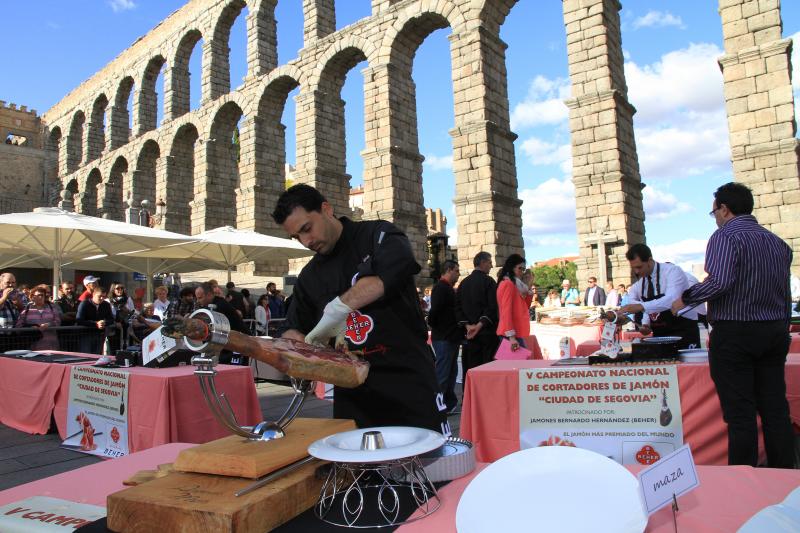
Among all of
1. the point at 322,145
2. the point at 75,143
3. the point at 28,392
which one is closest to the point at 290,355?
the point at 28,392

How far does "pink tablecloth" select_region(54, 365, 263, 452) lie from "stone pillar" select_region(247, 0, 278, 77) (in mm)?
22850

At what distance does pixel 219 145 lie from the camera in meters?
27.0

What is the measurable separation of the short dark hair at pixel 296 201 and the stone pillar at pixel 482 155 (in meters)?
14.1

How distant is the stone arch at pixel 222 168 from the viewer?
2625 cm

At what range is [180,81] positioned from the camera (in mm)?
29828

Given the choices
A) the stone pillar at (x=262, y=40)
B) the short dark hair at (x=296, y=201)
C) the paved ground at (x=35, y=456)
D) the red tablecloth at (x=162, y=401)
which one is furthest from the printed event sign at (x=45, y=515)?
the stone pillar at (x=262, y=40)

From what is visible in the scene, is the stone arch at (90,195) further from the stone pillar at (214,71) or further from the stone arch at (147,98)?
the stone pillar at (214,71)

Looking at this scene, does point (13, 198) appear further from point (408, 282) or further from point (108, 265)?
point (408, 282)

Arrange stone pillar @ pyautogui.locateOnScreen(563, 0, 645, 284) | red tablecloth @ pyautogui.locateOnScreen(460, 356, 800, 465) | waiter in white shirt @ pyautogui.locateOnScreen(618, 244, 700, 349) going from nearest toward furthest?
1. red tablecloth @ pyautogui.locateOnScreen(460, 356, 800, 465)
2. waiter in white shirt @ pyautogui.locateOnScreen(618, 244, 700, 349)
3. stone pillar @ pyautogui.locateOnScreen(563, 0, 645, 284)

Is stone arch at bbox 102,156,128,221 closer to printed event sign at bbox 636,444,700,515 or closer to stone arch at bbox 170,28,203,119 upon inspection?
stone arch at bbox 170,28,203,119

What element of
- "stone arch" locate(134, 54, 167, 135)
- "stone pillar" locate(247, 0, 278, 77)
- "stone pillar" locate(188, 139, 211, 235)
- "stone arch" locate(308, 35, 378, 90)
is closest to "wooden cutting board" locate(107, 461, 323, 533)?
"stone arch" locate(308, 35, 378, 90)

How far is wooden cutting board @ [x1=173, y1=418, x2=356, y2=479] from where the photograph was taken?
1.18 metres

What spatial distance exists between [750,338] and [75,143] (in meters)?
46.7

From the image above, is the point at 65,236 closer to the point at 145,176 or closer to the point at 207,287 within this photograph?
the point at 207,287
